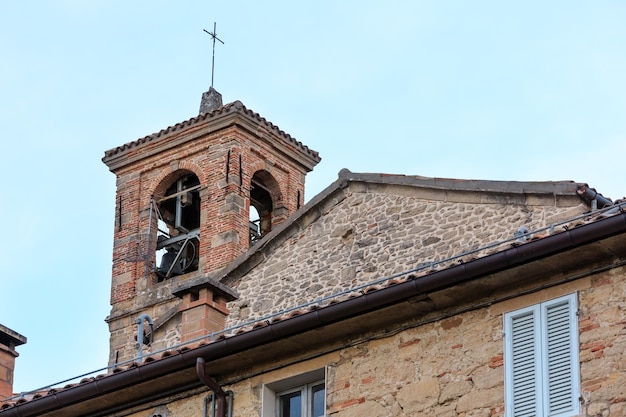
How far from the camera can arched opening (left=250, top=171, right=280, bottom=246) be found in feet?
106

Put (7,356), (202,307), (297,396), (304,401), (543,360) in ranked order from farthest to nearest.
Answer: (7,356) < (202,307) < (297,396) < (304,401) < (543,360)

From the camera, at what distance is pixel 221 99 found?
34188mm

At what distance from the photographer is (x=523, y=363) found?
15508 mm

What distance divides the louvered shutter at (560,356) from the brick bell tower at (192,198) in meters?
15.1

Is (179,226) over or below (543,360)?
over

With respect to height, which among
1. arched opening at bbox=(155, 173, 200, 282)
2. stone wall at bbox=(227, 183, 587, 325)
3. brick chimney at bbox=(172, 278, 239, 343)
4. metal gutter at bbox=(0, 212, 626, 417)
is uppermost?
arched opening at bbox=(155, 173, 200, 282)

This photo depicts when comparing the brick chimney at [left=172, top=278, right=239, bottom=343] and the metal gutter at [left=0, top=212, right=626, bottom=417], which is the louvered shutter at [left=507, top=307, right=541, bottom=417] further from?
the brick chimney at [left=172, top=278, right=239, bottom=343]

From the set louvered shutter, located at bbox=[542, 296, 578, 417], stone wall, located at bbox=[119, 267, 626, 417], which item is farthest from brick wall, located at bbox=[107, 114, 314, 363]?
louvered shutter, located at bbox=[542, 296, 578, 417]

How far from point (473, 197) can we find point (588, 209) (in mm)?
1735

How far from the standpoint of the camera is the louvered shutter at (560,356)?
15016mm

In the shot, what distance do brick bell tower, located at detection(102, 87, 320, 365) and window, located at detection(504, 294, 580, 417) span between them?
1489cm

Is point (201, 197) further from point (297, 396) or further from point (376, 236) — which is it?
point (297, 396)

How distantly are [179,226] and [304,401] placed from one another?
15.3 m

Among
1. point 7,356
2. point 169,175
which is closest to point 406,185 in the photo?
point 7,356
